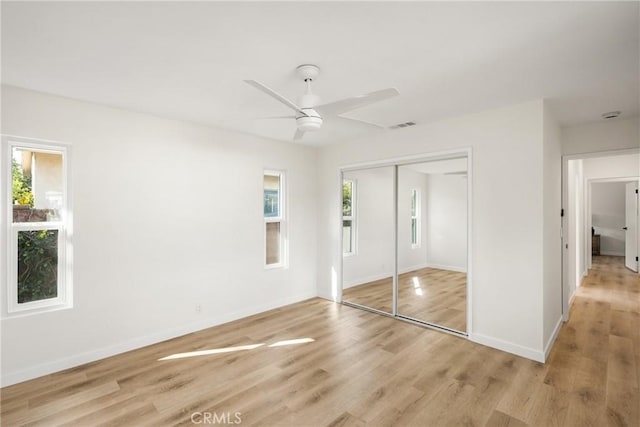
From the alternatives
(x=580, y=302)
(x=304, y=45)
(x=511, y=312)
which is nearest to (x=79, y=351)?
(x=304, y=45)

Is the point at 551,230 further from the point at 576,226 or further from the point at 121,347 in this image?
the point at 121,347

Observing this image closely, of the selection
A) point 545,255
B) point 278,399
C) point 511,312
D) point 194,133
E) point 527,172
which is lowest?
point 278,399

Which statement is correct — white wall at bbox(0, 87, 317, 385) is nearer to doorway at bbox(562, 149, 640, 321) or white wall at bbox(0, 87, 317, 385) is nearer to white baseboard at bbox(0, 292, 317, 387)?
white baseboard at bbox(0, 292, 317, 387)

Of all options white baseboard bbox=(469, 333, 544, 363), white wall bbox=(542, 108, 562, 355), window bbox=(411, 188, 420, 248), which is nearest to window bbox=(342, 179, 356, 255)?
window bbox=(411, 188, 420, 248)

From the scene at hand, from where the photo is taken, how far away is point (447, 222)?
4.09 metres

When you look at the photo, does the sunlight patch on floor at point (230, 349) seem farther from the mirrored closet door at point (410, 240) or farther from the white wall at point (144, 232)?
the mirrored closet door at point (410, 240)

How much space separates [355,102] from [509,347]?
295 cm

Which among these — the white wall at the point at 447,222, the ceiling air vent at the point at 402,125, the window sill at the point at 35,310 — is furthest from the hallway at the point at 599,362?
the window sill at the point at 35,310

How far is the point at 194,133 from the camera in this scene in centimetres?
380

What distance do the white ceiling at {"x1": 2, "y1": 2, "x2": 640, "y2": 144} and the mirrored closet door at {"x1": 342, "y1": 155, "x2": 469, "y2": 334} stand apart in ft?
4.07

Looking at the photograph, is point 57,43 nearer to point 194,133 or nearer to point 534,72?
point 194,133

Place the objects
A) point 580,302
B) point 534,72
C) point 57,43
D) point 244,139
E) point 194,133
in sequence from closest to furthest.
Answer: point 57,43, point 534,72, point 194,133, point 244,139, point 580,302

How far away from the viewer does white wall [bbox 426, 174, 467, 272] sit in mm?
3803

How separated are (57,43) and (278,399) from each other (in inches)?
117
